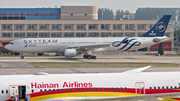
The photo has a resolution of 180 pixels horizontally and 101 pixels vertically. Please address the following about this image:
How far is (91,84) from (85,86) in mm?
318

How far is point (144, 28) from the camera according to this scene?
272 feet

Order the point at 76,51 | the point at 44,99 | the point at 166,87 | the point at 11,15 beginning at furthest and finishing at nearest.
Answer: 1. the point at 11,15
2. the point at 76,51
3. the point at 166,87
4. the point at 44,99

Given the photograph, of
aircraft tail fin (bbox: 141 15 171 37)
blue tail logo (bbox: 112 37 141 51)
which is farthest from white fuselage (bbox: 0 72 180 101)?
aircraft tail fin (bbox: 141 15 171 37)

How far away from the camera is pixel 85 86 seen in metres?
12.8

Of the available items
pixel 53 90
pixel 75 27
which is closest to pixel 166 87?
pixel 53 90

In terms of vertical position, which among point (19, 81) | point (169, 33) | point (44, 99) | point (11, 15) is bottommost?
point (44, 99)

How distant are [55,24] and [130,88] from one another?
7079cm

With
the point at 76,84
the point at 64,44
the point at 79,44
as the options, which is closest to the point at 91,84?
the point at 76,84

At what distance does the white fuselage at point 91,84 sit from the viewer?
41.0 feet

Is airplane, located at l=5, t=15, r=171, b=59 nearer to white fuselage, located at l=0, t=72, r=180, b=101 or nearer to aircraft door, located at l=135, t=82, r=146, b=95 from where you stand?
white fuselage, located at l=0, t=72, r=180, b=101

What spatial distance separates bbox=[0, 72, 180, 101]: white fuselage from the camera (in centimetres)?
1248

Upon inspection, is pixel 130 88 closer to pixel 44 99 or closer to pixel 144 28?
pixel 44 99

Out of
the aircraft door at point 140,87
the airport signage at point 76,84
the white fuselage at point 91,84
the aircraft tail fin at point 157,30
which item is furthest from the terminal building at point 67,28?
the airport signage at point 76,84

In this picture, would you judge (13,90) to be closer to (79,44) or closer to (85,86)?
(85,86)
